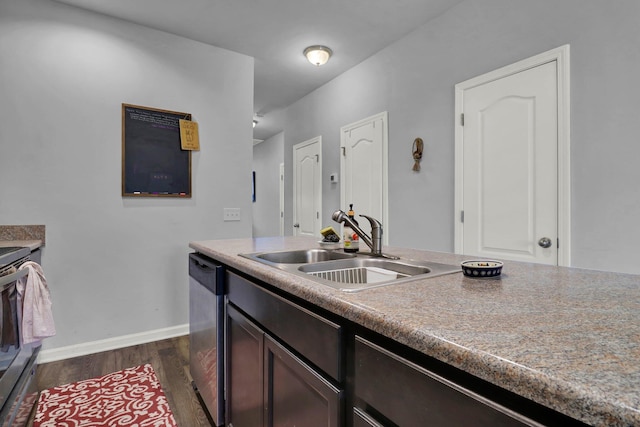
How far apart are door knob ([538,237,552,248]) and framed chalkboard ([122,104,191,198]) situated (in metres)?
2.85

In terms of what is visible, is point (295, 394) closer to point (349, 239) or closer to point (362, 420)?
point (362, 420)

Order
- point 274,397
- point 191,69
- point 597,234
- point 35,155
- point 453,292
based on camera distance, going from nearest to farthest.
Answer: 1. point 453,292
2. point 274,397
3. point 597,234
4. point 35,155
5. point 191,69

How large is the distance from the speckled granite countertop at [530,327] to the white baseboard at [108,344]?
244cm

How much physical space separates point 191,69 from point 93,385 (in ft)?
8.74

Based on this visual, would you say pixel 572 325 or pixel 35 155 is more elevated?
pixel 35 155

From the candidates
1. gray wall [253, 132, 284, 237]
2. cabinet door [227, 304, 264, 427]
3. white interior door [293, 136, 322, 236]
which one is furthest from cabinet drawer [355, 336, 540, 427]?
gray wall [253, 132, 284, 237]

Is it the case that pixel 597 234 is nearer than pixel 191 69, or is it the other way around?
pixel 597 234

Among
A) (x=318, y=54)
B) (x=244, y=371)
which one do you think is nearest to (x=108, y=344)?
(x=244, y=371)

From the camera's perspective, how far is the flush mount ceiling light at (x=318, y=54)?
131 inches

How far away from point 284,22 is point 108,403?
310 centimetres

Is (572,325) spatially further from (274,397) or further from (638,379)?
(274,397)

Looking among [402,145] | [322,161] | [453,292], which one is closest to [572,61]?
[402,145]

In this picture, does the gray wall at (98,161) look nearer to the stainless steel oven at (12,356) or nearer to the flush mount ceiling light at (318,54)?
the flush mount ceiling light at (318,54)

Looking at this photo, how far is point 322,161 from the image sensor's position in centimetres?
432
